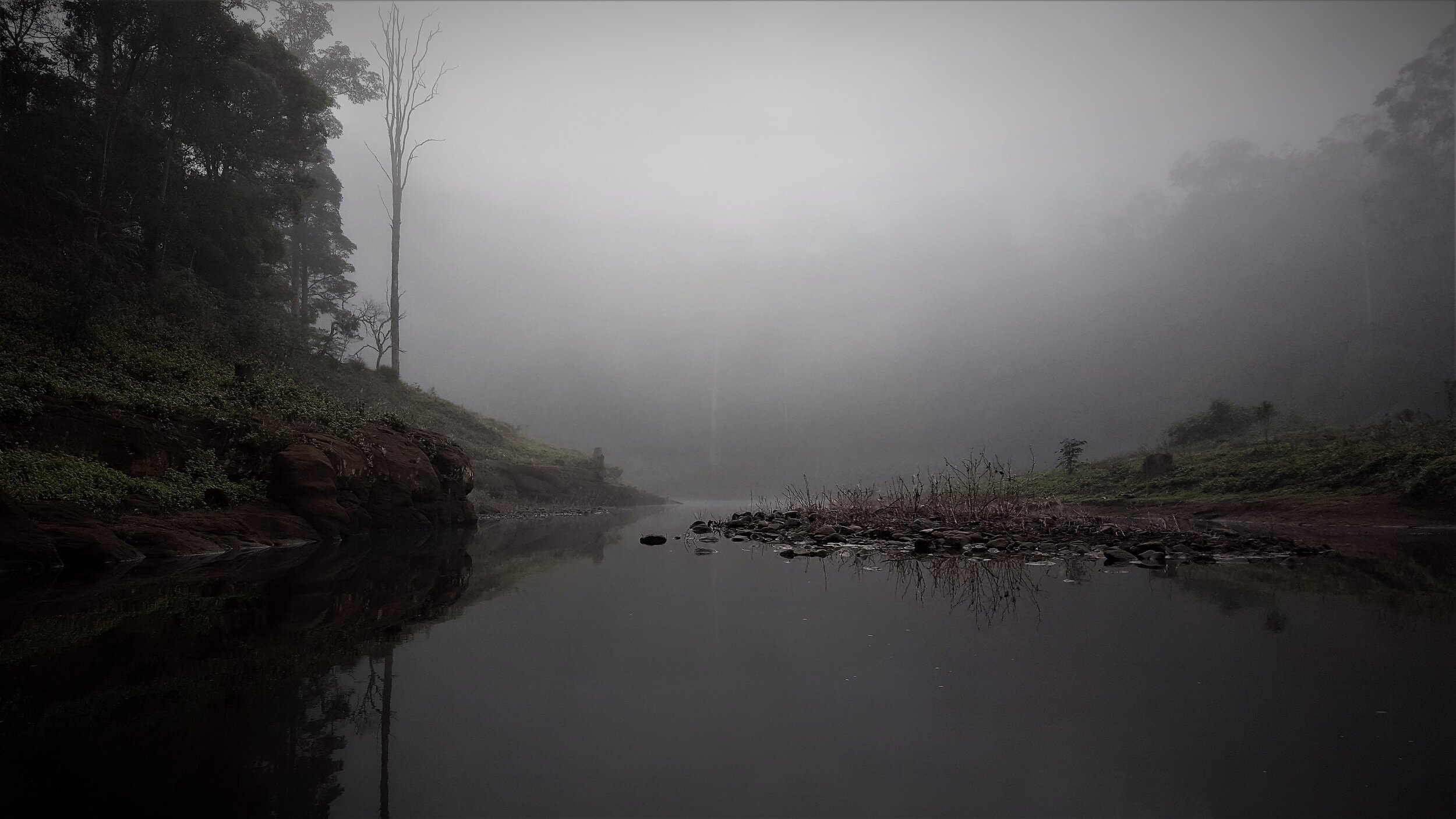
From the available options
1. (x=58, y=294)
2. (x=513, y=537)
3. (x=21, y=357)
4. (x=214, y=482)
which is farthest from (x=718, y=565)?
(x=58, y=294)

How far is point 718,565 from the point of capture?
762 centimetres

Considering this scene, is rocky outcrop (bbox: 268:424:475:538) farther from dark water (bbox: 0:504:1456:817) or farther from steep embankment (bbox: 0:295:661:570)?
Answer: dark water (bbox: 0:504:1456:817)

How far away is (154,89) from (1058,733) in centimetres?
2555

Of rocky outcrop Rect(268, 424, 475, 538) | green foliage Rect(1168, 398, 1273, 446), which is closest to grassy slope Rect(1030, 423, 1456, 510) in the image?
green foliage Rect(1168, 398, 1273, 446)

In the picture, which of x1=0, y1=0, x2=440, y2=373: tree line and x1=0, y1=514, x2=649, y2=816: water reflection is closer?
x1=0, y1=514, x2=649, y2=816: water reflection

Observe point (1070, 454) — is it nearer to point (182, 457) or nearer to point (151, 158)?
point (182, 457)

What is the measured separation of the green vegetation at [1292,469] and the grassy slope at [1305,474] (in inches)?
1.0

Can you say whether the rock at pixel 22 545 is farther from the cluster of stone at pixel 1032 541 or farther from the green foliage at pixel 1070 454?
the green foliage at pixel 1070 454

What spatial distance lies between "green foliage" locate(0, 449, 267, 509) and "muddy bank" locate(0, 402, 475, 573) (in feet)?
0.45

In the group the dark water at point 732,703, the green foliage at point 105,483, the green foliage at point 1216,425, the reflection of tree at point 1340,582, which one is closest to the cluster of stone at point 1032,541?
the reflection of tree at point 1340,582

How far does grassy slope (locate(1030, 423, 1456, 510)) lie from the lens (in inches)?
530

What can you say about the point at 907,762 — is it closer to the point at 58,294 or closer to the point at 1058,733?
the point at 1058,733

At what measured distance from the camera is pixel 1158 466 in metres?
19.8

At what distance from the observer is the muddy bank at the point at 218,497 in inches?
273
